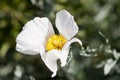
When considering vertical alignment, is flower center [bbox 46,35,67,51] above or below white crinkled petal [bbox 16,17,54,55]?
below

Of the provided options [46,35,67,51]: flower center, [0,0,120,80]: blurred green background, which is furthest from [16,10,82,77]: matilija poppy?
[0,0,120,80]: blurred green background

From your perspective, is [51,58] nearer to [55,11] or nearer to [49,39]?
[49,39]

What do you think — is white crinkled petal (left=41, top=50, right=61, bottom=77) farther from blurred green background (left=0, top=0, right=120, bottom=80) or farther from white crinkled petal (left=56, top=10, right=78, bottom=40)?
blurred green background (left=0, top=0, right=120, bottom=80)

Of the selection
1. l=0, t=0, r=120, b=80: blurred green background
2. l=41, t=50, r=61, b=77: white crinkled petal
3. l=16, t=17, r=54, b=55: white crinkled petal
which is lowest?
l=0, t=0, r=120, b=80: blurred green background

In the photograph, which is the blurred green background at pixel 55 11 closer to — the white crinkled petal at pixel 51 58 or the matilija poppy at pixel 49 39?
the matilija poppy at pixel 49 39

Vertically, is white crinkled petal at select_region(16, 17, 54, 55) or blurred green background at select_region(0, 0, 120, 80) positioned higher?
white crinkled petal at select_region(16, 17, 54, 55)

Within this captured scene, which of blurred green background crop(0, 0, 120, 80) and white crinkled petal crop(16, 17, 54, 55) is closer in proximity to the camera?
white crinkled petal crop(16, 17, 54, 55)

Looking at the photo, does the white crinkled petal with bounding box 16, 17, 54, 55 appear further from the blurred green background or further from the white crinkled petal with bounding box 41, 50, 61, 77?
the blurred green background
